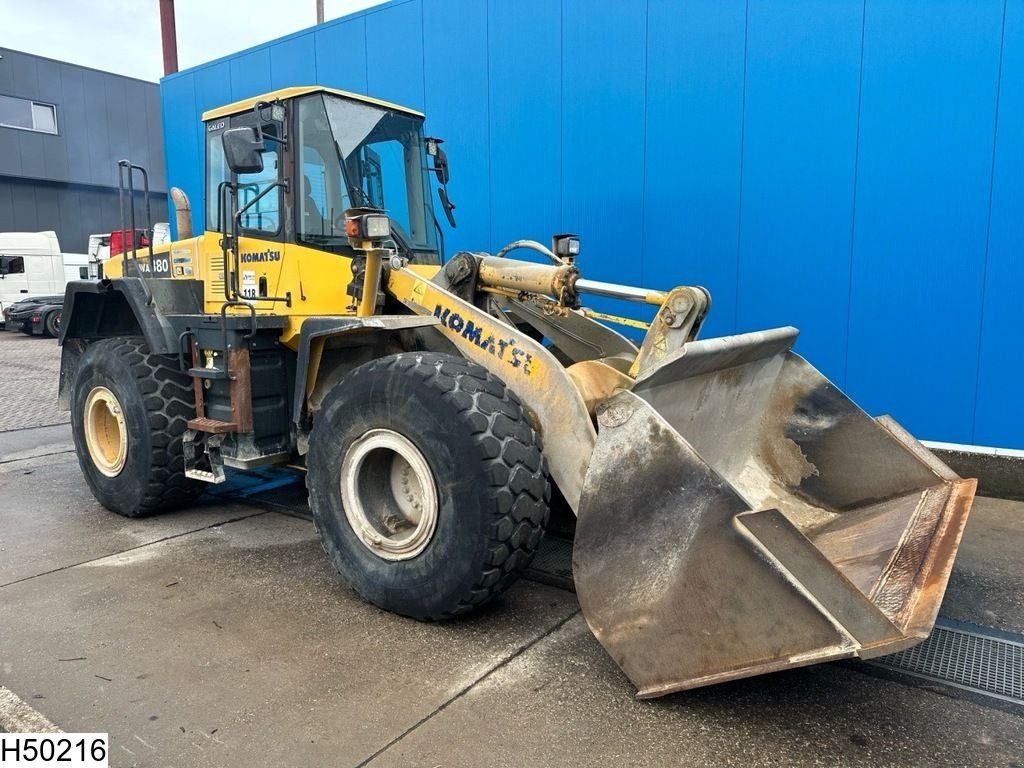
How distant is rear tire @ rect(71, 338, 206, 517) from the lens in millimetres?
4809

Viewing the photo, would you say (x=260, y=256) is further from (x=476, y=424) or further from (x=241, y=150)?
(x=476, y=424)

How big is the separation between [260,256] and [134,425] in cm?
139

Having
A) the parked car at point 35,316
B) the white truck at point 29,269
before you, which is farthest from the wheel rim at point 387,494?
the white truck at point 29,269

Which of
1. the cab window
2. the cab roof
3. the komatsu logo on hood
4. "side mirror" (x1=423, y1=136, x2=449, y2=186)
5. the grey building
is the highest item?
the grey building

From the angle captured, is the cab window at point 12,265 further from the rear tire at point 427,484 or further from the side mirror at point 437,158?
the rear tire at point 427,484

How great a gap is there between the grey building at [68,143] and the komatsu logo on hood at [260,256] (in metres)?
22.7

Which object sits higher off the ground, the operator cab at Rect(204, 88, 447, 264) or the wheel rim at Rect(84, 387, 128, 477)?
the operator cab at Rect(204, 88, 447, 264)

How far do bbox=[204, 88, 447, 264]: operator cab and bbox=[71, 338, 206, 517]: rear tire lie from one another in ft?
3.47

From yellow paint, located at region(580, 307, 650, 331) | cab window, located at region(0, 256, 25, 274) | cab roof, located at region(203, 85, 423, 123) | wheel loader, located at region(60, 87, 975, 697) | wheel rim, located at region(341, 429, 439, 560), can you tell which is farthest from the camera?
cab window, located at region(0, 256, 25, 274)

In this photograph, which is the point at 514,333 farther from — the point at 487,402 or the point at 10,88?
the point at 10,88

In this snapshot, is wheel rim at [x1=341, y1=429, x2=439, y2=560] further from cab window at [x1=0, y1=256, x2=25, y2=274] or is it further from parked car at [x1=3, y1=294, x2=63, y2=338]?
cab window at [x1=0, y1=256, x2=25, y2=274]

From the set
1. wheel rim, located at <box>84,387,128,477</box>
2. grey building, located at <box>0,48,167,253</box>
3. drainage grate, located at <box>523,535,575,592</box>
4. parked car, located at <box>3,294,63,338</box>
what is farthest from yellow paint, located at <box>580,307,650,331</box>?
grey building, located at <box>0,48,167,253</box>

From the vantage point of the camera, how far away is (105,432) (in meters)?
5.43

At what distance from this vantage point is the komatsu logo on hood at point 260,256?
182 inches
